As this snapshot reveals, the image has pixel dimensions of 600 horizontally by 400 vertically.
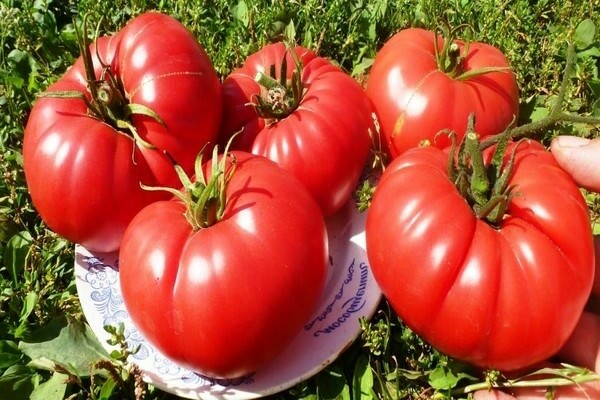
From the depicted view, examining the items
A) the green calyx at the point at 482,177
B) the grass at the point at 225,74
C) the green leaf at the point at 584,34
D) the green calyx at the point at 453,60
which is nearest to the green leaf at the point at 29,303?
the grass at the point at 225,74

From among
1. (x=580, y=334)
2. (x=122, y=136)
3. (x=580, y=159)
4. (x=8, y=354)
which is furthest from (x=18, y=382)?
(x=580, y=159)

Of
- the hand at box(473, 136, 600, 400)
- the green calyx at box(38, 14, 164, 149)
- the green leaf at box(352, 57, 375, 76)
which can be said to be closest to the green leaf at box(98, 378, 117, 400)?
the green calyx at box(38, 14, 164, 149)

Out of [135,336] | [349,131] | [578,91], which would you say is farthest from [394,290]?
[578,91]

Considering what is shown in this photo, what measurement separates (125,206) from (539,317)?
36.3 inches

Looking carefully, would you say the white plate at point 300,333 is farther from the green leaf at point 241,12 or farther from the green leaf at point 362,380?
the green leaf at point 241,12

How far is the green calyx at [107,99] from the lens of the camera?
1443 millimetres

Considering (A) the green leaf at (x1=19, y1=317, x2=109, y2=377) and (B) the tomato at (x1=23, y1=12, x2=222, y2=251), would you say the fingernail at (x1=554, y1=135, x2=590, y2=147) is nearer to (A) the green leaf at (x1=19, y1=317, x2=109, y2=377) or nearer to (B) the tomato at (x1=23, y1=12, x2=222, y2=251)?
(B) the tomato at (x1=23, y1=12, x2=222, y2=251)

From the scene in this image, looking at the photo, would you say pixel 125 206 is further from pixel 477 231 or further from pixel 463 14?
pixel 463 14

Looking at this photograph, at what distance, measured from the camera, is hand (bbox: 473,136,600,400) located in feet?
4.87

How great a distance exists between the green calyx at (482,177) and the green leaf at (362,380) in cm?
51

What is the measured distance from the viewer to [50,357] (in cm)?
165

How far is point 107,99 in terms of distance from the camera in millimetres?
1458

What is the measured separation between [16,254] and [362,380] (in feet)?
3.30

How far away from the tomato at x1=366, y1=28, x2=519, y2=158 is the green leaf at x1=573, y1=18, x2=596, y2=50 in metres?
0.68
